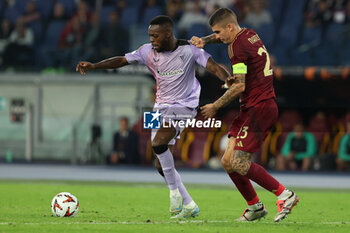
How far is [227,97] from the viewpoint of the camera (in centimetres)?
687

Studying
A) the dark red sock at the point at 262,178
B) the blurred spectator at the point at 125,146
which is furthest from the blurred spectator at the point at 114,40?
the dark red sock at the point at 262,178

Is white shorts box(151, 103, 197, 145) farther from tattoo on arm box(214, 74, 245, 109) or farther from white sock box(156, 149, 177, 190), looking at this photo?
tattoo on arm box(214, 74, 245, 109)

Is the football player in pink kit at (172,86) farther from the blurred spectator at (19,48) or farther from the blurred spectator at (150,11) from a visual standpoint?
the blurred spectator at (19,48)

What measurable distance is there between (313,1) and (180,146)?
5603 mm

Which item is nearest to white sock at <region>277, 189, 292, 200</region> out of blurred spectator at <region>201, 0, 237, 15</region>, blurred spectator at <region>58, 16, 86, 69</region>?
blurred spectator at <region>201, 0, 237, 15</region>

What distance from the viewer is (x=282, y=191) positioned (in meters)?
7.17

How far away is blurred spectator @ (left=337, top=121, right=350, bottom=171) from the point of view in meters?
17.8

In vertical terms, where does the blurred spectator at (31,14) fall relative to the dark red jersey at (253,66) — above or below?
above

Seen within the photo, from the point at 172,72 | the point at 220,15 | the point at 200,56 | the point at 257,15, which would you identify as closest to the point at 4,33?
the point at 257,15

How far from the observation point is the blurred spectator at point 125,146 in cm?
1919

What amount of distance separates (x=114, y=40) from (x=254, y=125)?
1350cm

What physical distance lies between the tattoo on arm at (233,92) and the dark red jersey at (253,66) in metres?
0.20

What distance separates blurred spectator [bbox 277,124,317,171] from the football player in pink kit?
10438mm

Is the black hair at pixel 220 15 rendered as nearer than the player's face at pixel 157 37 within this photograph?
Yes
